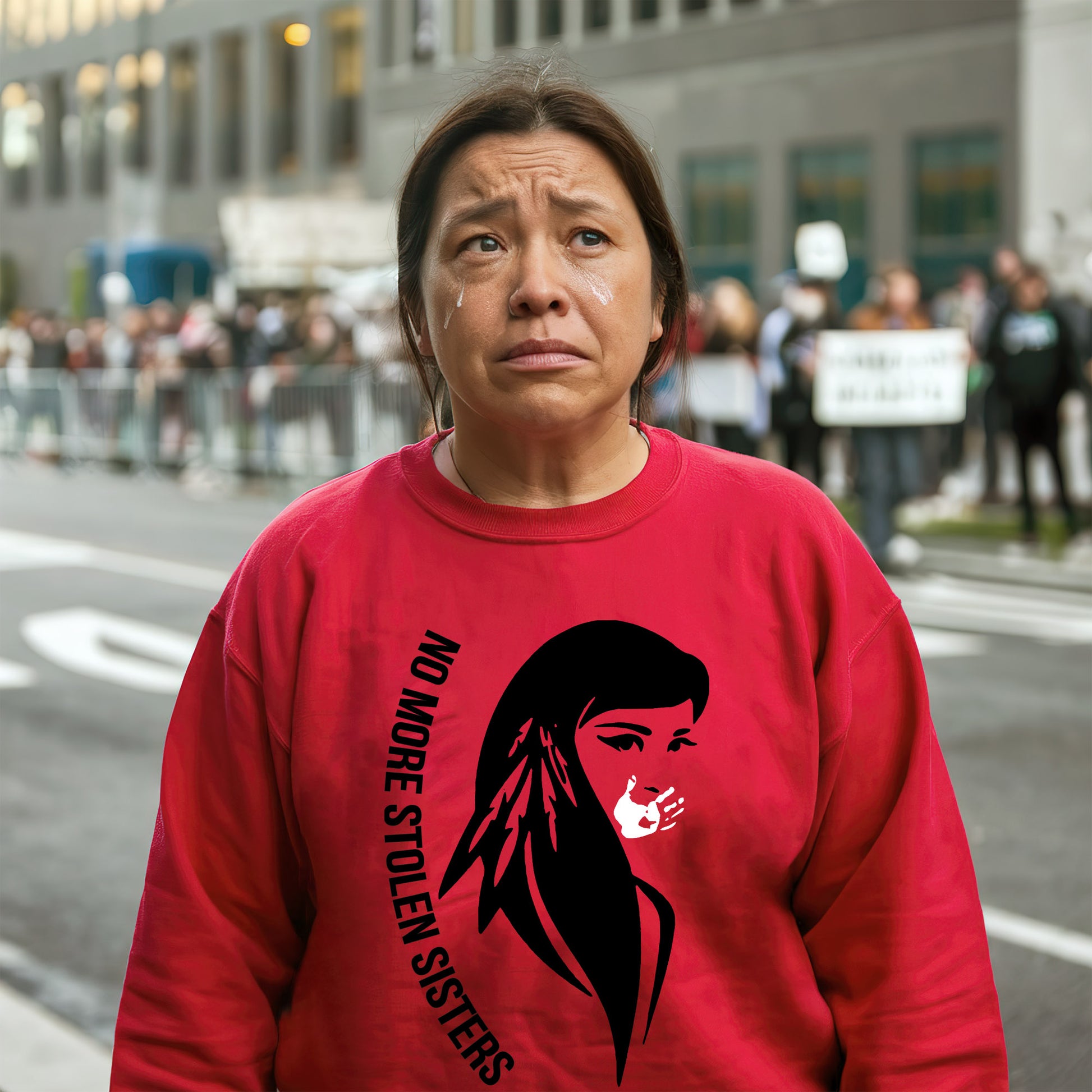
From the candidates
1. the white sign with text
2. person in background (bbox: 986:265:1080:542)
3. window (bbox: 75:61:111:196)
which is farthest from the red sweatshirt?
window (bbox: 75:61:111:196)

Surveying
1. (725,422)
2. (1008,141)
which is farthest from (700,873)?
(1008,141)

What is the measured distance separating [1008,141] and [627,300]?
2760 cm

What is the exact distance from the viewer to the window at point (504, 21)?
3741 cm

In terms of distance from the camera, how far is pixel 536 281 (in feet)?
5.79

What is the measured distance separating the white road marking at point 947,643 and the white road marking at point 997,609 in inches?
4.2

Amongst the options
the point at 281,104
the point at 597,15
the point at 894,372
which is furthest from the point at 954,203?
the point at 281,104

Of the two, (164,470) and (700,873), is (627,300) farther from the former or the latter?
(164,470)

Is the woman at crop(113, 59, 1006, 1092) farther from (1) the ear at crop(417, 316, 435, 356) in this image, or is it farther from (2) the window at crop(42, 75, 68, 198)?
(2) the window at crop(42, 75, 68, 198)

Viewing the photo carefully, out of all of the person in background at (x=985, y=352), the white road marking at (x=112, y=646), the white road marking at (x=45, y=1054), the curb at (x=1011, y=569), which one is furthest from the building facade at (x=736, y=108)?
the white road marking at (x=45, y=1054)

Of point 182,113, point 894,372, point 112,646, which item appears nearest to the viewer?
point 112,646

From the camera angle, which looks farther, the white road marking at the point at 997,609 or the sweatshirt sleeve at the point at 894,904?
the white road marking at the point at 997,609

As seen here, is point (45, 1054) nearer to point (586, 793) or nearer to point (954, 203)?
point (586, 793)

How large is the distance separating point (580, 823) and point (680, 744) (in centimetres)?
13

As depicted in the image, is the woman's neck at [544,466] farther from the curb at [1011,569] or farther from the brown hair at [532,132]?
the curb at [1011,569]
